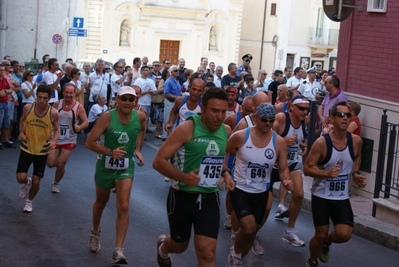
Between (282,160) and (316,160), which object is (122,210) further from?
(316,160)

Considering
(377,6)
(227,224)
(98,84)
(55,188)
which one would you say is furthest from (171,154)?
(98,84)

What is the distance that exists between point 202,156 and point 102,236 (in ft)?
10.2

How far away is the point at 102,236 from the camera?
977 centimetres

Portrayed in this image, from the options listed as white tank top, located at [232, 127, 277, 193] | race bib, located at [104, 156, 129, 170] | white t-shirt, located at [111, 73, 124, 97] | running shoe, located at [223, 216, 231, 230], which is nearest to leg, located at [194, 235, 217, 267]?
white tank top, located at [232, 127, 277, 193]

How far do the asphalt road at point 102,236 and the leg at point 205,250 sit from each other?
68.9 inches

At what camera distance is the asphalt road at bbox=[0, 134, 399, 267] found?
8.77 metres

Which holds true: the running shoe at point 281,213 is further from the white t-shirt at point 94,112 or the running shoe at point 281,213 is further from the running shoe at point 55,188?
the white t-shirt at point 94,112

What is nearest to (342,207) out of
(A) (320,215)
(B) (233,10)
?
(A) (320,215)

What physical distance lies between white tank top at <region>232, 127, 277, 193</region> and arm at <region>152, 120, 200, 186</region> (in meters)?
1.12

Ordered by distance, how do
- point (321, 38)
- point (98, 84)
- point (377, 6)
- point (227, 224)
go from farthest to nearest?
point (321, 38)
point (98, 84)
point (377, 6)
point (227, 224)

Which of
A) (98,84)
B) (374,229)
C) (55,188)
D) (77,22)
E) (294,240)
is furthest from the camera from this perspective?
(77,22)

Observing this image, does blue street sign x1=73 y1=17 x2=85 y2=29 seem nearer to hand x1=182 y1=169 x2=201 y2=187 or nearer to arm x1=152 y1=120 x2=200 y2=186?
arm x1=152 y1=120 x2=200 y2=186

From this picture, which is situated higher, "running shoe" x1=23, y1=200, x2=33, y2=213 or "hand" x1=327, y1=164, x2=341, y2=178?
"hand" x1=327, y1=164, x2=341, y2=178

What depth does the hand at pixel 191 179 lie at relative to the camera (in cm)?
683
